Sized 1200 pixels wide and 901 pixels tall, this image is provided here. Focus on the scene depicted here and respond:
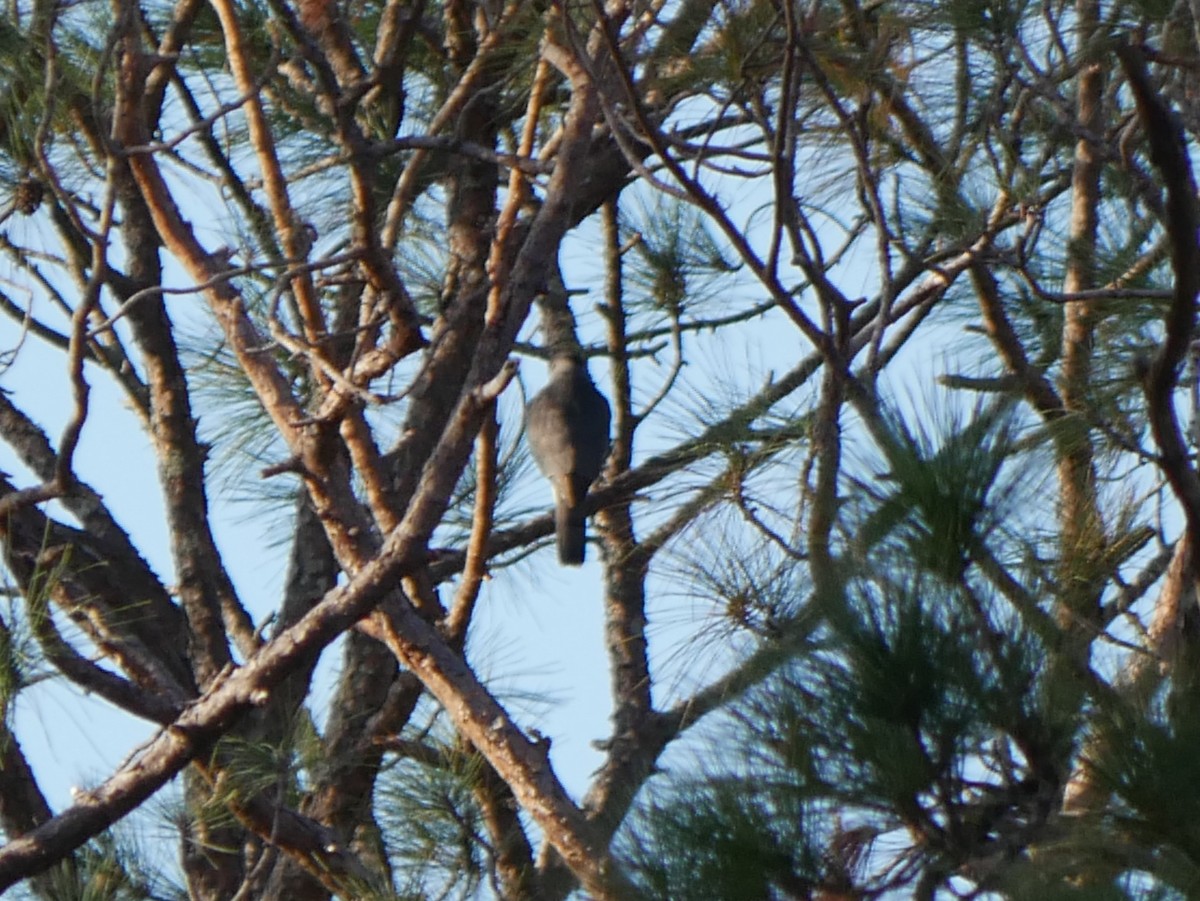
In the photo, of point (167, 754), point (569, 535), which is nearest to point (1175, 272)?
point (167, 754)

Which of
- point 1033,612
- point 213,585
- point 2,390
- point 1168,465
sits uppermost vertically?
point 2,390

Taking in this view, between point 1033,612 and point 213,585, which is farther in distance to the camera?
point 213,585

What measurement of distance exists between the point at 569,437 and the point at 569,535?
46 cm

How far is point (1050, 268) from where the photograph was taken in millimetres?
3057

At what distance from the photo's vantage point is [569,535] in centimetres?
409

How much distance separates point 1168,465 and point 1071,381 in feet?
3.26

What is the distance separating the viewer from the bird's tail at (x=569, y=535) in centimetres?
403

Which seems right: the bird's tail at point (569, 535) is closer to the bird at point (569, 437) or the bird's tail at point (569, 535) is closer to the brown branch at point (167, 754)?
the bird at point (569, 437)

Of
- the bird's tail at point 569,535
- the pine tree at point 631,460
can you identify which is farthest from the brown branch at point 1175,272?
the bird's tail at point 569,535

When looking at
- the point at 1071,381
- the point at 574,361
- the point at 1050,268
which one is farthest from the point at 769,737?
the point at 574,361

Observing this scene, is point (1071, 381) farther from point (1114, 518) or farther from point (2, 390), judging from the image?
point (2, 390)

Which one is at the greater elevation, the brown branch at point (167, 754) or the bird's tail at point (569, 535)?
the bird's tail at point (569, 535)

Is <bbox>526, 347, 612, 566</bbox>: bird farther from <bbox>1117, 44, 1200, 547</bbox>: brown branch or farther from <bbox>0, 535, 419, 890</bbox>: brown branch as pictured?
<bbox>1117, 44, 1200, 547</bbox>: brown branch

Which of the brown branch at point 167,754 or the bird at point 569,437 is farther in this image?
the bird at point 569,437
